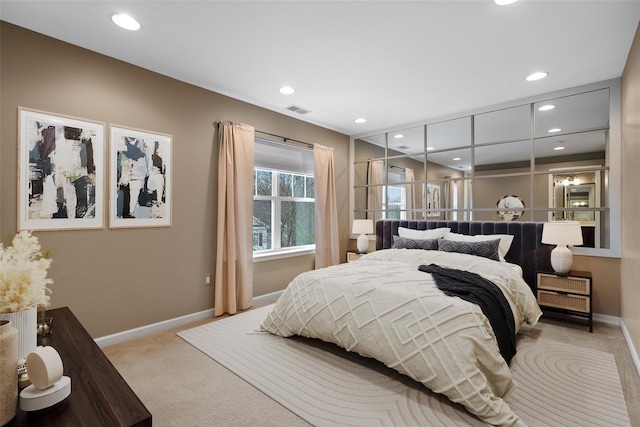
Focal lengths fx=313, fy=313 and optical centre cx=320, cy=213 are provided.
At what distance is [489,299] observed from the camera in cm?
236

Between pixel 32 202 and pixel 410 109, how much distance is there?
4203 mm

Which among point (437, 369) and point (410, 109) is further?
point (410, 109)

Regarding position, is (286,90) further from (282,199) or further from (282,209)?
(282,209)

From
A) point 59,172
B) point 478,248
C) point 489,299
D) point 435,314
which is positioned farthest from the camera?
point 478,248

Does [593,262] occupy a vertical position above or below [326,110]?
below

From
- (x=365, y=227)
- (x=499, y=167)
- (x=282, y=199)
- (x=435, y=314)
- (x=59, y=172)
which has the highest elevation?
(x=499, y=167)

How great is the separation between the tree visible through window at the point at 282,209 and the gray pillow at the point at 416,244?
1448 mm

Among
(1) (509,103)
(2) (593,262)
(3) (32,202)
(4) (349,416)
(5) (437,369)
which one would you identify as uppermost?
(1) (509,103)

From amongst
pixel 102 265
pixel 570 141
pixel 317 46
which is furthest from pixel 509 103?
pixel 102 265

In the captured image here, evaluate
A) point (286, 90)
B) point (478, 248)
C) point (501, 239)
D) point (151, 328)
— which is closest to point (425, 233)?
point (478, 248)

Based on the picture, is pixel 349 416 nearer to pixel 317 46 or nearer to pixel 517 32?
pixel 317 46

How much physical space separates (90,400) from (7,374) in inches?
9.3

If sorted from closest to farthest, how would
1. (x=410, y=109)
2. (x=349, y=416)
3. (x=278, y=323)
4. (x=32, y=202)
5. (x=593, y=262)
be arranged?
(x=349, y=416) < (x=32, y=202) < (x=278, y=323) < (x=593, y=262) < (x=410, y=109)

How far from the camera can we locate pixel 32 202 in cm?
251
